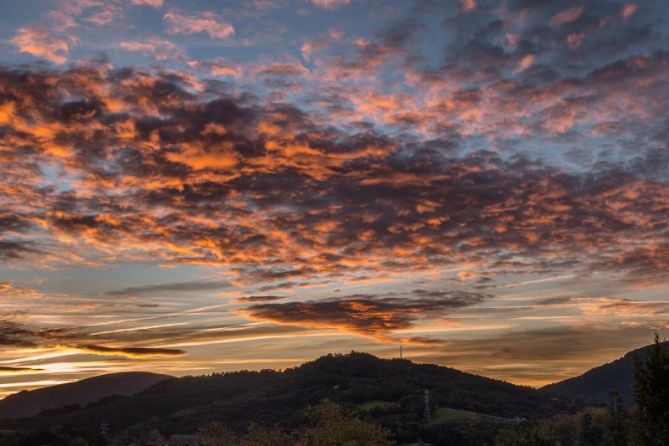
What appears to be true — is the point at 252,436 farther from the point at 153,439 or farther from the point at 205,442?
the point at 153,439

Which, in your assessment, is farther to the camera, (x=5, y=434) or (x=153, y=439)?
(x=153, y=439)

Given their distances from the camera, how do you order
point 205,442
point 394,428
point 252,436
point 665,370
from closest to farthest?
point 665,370 → point 252,436 → point 205,442 → point 394,428

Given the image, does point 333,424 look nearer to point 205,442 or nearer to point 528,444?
point 528,444

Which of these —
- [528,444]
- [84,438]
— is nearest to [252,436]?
[84,438]

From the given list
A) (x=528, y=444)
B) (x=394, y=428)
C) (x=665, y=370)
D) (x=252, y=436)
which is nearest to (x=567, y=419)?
(x=394, y=428)

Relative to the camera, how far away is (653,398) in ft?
154

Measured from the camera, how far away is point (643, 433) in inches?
1914

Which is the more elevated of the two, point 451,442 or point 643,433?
point 643,433

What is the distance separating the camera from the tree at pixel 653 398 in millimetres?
46438

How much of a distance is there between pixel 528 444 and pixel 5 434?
482 ft

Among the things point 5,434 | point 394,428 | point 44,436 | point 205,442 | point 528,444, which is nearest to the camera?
point 528,444

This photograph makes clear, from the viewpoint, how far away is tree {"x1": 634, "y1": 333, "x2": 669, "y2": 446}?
46.4m

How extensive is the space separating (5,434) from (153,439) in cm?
4273

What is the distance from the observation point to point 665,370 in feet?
155
